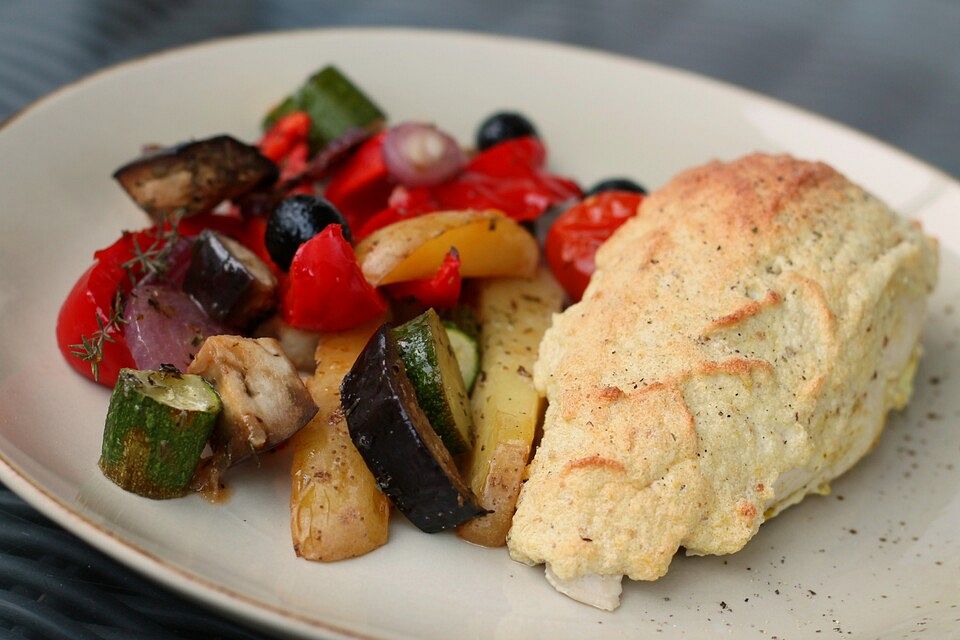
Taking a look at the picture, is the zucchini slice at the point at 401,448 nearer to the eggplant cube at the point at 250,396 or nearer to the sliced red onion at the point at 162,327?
the eggplant cube at the point at 250,396

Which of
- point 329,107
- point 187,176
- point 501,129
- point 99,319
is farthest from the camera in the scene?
point 501,129

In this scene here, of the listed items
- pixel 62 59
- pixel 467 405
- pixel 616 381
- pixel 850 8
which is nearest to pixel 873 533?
pixel 616 381

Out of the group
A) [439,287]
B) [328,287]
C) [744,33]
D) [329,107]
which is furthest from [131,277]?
[744,33]

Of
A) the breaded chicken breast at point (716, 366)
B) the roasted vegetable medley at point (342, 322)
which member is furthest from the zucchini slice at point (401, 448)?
the breaded chicken breast at point (716, 366)

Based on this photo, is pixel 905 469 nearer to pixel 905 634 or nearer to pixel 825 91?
pixel 905 634

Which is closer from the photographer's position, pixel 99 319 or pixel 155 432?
pixel 155 432

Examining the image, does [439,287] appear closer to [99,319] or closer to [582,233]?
[582,233]
